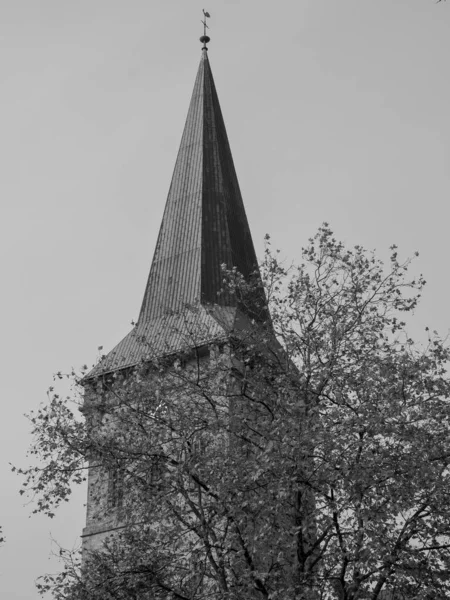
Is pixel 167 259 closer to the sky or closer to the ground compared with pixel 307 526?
closer to the sky

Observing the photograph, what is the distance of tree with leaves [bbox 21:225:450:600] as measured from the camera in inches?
601

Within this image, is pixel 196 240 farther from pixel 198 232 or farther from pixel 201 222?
pixel 201 222

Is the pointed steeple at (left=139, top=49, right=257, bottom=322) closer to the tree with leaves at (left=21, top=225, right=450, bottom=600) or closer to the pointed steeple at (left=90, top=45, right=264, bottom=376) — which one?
the pointed steeple at (left=90, top=45, right=264, bottom=376)

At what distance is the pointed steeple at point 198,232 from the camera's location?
35.5 m

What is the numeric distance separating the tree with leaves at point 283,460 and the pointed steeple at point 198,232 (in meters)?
13.9

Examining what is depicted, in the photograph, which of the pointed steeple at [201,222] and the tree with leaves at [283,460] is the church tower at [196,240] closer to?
the pointed steeple at [201,222]

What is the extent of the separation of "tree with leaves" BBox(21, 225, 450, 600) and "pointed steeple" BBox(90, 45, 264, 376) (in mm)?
13863

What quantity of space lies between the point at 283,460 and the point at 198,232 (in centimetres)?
2270

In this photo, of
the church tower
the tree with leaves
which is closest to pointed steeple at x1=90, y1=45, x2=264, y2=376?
the church tower

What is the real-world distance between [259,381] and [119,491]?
3.15m

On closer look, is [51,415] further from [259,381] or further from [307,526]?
[307,526]

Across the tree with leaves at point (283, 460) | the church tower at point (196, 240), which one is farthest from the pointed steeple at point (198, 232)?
the tree with leaves at point (283, 460)

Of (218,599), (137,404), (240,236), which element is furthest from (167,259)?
(218,599)

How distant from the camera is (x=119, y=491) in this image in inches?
729
